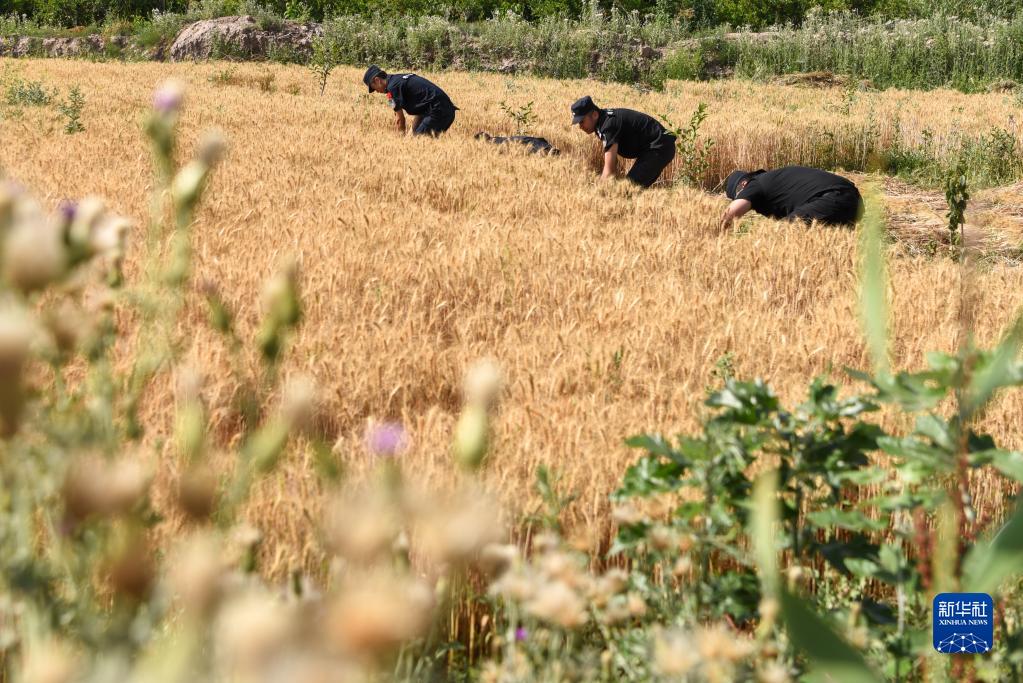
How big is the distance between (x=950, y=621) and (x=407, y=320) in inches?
87.3

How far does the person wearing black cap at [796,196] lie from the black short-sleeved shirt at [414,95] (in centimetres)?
361

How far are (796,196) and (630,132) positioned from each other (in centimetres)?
222

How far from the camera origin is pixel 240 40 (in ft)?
63.2

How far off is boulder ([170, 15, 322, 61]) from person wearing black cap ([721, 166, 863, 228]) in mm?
14997

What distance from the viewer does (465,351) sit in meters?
3.07

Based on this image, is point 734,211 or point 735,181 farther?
point 735,181

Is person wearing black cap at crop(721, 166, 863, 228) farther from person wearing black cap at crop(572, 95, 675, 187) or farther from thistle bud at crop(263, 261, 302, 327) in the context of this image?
thistle bud at crop(263, 261, 302, 327)

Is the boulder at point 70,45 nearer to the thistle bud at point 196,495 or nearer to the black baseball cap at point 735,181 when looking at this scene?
the black baseball cap at point 735,181

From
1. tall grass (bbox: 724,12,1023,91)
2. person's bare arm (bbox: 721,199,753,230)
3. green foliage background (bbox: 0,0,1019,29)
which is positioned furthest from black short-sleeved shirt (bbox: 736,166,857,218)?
green foliage background (bbox: 0,0,1019,29)

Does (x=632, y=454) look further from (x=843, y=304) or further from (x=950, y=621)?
(x=843, y=304)

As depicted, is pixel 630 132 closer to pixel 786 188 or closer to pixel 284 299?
pixel 786 188

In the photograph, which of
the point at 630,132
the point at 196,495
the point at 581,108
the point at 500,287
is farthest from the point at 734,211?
the point at 196,495

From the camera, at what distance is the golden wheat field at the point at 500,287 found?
2.32 meters

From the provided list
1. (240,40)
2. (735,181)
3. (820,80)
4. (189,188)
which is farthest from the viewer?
(240,40)
